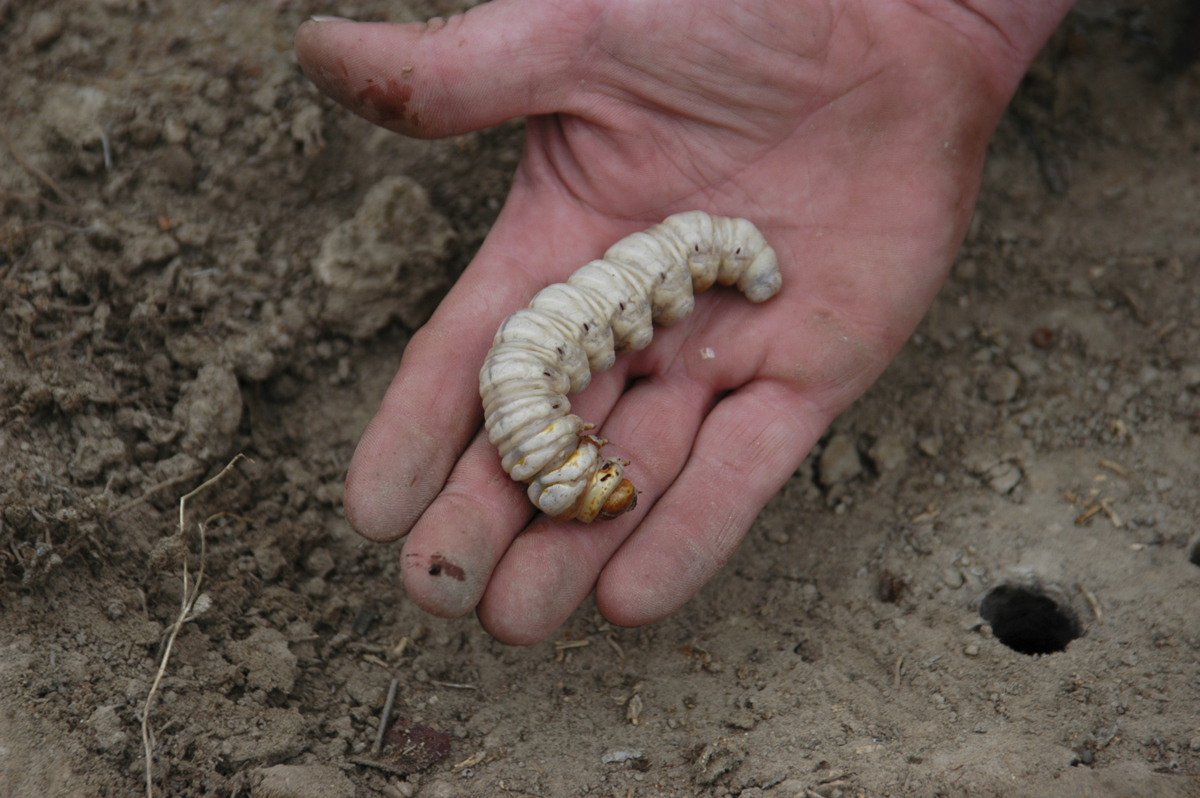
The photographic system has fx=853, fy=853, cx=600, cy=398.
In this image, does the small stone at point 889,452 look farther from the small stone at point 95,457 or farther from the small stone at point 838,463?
the small stone at point 95,457

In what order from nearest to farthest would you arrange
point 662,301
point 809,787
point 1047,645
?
point 809,787, point 1047,645, point 662,301

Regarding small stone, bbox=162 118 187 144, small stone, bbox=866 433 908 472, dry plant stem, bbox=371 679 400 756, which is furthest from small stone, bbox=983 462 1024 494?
small stone, bbox=162 118 187 144

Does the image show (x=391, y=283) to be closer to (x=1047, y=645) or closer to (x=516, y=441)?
(x=516, y=441)

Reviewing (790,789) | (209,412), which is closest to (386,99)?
(209,412)

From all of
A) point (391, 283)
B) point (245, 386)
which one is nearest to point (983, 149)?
point (391, 283)

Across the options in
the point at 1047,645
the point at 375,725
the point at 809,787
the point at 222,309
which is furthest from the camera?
the point at 222,309

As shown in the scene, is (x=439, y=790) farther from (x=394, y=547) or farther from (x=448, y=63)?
(x=448, y=63)

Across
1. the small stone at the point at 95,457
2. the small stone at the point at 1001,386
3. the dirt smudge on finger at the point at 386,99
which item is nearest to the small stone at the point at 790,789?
the small stone at the point at 1001,386
